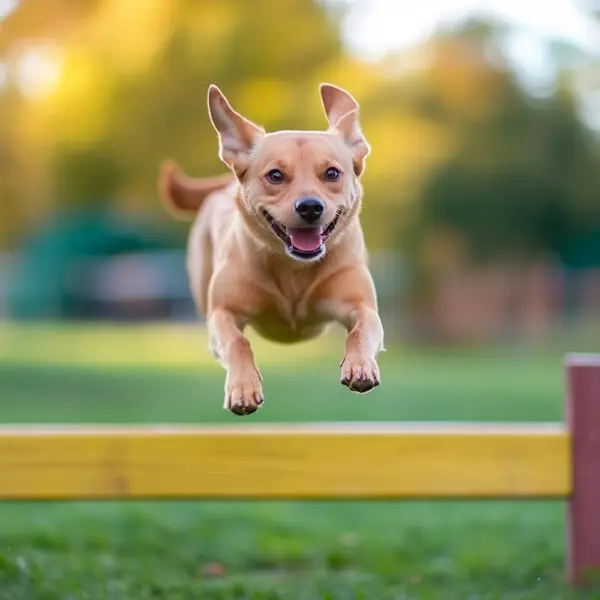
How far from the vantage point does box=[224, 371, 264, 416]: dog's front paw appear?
333 centimetres

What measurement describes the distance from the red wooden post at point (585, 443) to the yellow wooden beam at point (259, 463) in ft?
0.82

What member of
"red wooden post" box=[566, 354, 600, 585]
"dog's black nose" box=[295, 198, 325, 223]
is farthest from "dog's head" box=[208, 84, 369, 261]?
"red wooden post" box=[566, 354, 600, 585]

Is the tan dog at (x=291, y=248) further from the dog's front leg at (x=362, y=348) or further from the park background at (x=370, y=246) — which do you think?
the park background at (x=370, y=246)

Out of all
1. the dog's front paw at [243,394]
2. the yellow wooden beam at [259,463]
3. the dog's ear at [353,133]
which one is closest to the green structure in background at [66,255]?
the yellow wooden beam at [259,463]

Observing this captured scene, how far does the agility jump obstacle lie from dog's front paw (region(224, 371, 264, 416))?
1.96 m

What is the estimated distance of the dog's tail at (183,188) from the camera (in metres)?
4.91

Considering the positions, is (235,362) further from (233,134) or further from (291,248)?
(233,134)

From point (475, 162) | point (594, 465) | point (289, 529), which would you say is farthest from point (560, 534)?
point (475, 162)

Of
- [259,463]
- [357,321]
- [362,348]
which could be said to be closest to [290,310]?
[357,321]

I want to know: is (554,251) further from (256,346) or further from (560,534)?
(560,534)

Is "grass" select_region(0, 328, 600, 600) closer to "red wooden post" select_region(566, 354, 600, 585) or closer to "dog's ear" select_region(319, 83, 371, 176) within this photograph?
"red wooden post" select_region(566, 354, 600, 585)

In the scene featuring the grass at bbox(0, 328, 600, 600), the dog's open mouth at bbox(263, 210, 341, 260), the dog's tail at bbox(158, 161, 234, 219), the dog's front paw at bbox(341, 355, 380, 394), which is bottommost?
the grass at bbox(0, 328, 600, 600)

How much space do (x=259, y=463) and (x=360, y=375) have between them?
2.17 m

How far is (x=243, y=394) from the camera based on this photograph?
11.0ft
